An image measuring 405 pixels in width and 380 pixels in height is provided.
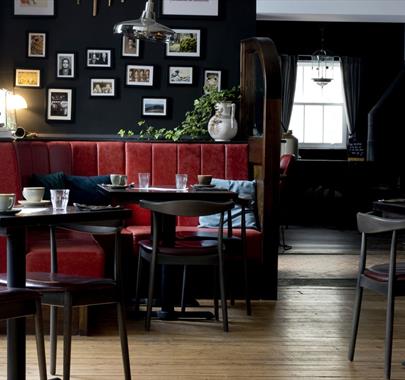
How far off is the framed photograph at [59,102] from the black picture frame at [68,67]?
14 centimetres

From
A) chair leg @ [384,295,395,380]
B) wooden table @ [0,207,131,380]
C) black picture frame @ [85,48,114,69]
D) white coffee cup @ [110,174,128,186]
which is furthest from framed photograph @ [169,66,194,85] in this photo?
wooden table @ [0,207,131,380]

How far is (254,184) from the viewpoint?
640 centimetres

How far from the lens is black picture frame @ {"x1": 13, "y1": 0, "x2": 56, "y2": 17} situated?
25.9 feet

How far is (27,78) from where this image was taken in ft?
26.4

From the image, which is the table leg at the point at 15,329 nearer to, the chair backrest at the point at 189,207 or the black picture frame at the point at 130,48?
the chair backrest at the point at 189,207

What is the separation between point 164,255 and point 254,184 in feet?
5.29

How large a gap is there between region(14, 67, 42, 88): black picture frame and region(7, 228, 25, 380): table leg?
16.2 feet

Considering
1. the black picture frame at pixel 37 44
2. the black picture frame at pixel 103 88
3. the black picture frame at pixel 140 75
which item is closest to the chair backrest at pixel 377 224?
the black picture frame at pixel 140 75

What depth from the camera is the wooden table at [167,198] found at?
5.17 metres

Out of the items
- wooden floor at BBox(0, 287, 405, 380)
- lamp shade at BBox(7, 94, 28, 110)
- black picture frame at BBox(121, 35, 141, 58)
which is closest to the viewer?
wooden floor at BBox(0, 287, 405, 380)

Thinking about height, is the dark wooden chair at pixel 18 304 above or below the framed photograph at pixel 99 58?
below

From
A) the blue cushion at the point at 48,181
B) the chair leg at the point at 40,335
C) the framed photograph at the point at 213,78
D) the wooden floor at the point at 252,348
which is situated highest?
the framed photograph at the point at 213,78

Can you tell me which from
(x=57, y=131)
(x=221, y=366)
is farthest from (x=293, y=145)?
(x=221, y=366)

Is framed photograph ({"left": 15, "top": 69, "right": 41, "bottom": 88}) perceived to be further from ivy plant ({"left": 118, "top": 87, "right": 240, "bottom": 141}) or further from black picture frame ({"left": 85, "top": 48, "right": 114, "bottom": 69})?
ivy plant ({"left": 118, "top": 87, "right": 240, "bottom": 141})
